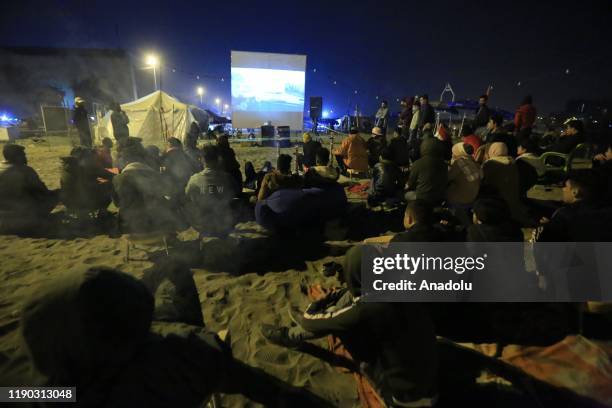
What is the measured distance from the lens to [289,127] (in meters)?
17.5

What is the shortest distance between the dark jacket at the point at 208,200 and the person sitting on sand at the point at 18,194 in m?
2.95

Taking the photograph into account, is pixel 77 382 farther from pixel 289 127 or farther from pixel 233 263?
pixel 289 127

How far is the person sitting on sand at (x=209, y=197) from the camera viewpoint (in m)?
4.61

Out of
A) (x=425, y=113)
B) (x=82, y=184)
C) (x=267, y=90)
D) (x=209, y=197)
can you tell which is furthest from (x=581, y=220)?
(x=267, y=90)

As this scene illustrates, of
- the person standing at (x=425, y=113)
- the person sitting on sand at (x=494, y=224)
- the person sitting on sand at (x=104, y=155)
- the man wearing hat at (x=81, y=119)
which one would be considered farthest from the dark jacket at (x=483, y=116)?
the man wearing hat at (x=81, y=119)

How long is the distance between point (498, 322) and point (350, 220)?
3.57 meters

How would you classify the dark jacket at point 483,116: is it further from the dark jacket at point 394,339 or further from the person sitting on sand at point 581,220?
the dark jacket at point 394,339

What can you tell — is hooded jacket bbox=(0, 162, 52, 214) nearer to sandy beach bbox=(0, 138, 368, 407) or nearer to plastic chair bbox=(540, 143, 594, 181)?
sandy beach bbox=(0, 138, 368, 407)

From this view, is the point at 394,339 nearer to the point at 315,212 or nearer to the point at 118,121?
the point at 315,212

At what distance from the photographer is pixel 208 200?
4.62 m

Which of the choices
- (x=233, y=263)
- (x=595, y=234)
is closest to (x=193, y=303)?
(x=233, y=263)

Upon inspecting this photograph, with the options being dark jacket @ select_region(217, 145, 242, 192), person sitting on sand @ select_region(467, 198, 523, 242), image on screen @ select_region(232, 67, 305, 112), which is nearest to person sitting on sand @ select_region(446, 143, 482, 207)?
person sitting on sand @ select_region(467, 198, 523, 242)

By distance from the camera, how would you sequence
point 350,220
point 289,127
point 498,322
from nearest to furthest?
point 498,322
point 350,220
point 289,127

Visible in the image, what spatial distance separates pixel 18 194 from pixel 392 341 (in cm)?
635
